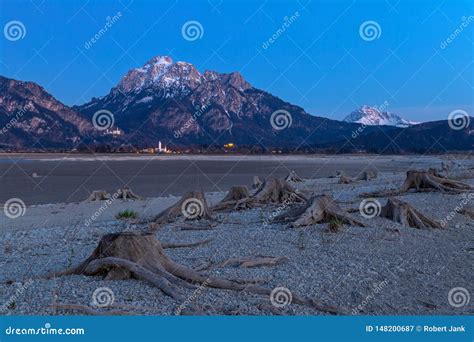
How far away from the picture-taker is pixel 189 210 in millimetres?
14172

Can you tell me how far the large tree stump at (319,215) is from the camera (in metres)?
12.3

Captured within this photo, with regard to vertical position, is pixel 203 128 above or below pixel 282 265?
above

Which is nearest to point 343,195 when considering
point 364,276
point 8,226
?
point 8,226

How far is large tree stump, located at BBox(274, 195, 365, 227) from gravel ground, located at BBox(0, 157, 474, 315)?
24cm

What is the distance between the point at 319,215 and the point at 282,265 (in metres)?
3.83

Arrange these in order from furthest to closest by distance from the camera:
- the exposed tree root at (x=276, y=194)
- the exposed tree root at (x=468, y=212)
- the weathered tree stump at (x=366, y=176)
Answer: the weathered tree stump at (x=366, y=176) < the exposed tree root at (x=276, y=194) < the exposed tree root at (x=468, y=212)

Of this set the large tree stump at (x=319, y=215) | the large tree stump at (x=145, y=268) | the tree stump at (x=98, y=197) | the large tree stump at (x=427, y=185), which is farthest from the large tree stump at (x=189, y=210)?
the tree stump at (x=98, y=197)

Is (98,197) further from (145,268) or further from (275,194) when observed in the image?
(145,268)

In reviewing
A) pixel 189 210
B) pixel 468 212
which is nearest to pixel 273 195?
pixel 189 210

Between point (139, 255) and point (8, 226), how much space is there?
8727 millimetres

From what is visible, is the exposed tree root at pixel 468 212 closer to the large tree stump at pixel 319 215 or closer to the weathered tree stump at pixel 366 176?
the large tree stump at pixel 319 215

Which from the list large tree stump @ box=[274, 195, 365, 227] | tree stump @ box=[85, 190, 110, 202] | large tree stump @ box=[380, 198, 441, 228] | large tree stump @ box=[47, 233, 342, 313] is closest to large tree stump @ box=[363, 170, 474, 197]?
large tree stump @ box=[380, 198, 441, 228]

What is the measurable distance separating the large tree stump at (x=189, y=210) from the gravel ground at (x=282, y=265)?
2.05 ft

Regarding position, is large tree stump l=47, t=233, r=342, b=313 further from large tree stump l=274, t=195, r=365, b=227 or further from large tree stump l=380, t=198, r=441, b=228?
large tree stump l=380, t=198, r=441, b=228
